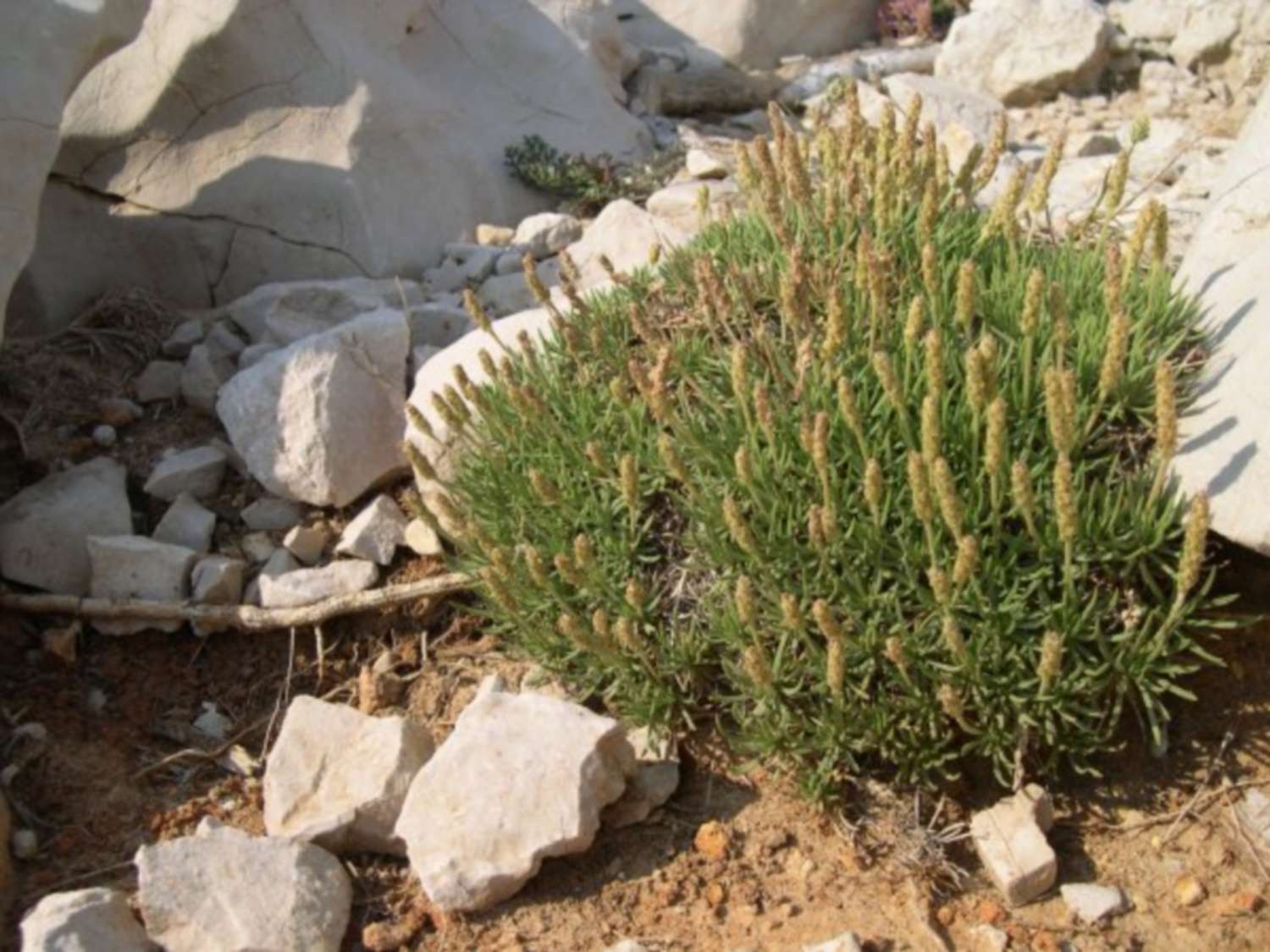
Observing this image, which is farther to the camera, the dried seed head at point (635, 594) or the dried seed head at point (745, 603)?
the dried seed head at point (635, 594)

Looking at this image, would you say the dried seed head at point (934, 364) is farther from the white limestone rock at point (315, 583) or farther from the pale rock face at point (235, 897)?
the white limestone rock at point (315, 583)

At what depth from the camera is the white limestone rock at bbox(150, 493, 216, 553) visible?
4316 millimetres

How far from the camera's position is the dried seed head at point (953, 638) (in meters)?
2.88

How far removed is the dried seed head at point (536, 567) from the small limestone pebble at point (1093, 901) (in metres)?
1.45

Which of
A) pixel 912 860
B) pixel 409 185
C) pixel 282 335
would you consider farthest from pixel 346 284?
pixel 912 860

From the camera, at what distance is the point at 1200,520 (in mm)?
2699

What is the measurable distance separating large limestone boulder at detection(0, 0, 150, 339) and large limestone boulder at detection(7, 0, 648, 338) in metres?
0.98

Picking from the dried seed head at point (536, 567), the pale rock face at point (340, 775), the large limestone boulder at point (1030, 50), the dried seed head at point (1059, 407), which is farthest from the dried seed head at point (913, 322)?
the large limestone boulder at point (1030, 50)

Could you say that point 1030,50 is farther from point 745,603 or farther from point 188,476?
point 745,603

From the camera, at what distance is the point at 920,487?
2893 mm

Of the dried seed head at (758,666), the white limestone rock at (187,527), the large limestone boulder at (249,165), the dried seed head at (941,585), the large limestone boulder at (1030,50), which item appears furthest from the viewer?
the large limestone boulder at (1030,50)

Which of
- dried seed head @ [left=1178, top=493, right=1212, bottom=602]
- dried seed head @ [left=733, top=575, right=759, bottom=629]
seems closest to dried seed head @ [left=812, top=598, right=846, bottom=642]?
dried seed head @ [left=733, top=575, right=759, bottom=629]

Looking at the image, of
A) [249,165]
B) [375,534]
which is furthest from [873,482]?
[249,165]

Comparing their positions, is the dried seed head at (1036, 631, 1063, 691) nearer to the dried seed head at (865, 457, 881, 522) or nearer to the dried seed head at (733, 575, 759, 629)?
the dried seed head at (865, 457, 881, 522)
